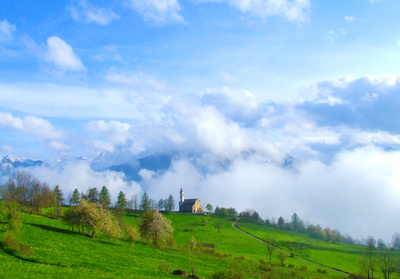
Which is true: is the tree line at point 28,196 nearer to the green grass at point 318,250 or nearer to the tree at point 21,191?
the tree at point 21,191

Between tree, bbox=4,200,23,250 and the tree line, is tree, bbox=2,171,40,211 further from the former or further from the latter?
tree, bbox=4,200,23,250

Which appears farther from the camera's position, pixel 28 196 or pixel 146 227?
pixel 28 196

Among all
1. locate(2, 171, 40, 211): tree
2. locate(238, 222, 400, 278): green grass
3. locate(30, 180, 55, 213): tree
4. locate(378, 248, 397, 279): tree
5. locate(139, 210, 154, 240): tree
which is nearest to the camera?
locate(139, 210, 154, 240): tree

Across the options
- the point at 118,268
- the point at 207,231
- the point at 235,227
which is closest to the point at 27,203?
the point at 207,231

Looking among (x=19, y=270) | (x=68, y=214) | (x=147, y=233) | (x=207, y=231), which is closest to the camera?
(x=19, y=270)

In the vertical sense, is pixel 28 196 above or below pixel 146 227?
above

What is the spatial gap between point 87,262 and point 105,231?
32150 mm

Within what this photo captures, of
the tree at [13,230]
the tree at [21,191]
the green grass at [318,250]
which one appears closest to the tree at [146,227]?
the tree at [13,230]

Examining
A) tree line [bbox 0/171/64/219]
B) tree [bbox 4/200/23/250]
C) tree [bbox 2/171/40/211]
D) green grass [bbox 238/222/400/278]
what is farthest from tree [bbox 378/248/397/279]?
tree [bbox 2/171/40/211]

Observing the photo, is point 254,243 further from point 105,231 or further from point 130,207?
point 130,207

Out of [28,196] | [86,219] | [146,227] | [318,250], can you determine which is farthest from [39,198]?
[318,250]

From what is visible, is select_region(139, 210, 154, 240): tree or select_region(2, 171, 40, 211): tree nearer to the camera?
select_region(139, 210, 154, 240): tree

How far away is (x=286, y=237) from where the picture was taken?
5955 inches

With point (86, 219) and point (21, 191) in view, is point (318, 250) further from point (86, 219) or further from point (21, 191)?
point (21, 191)
